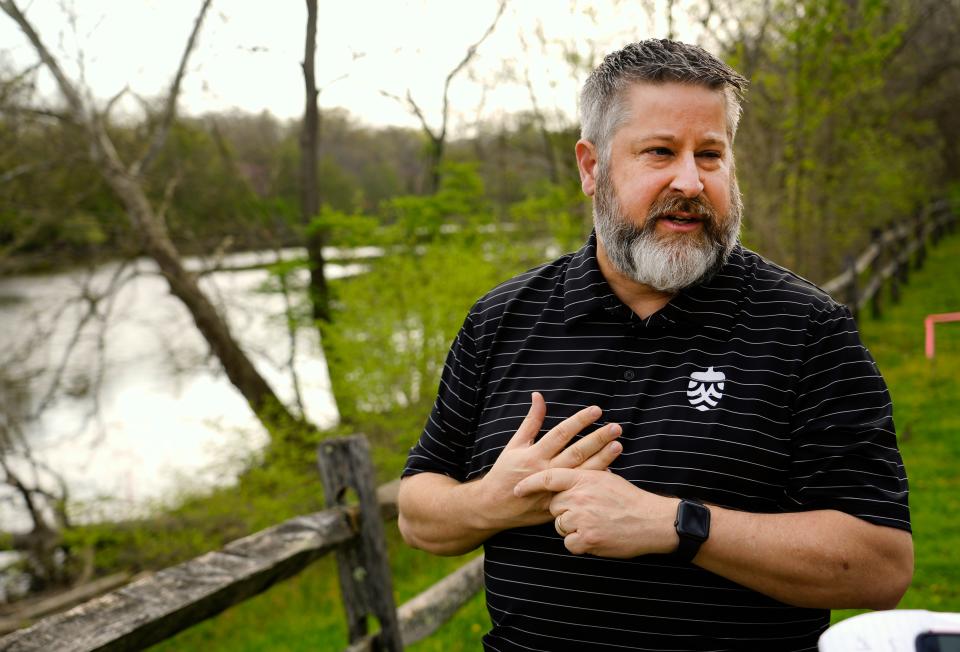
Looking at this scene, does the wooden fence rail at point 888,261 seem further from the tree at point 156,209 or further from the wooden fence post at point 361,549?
the tree at point 156,209

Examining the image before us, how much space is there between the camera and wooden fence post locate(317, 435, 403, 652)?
3025 millimetres

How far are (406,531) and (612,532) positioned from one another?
647 mm

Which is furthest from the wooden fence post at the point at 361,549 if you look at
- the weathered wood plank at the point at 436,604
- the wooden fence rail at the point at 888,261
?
the wooden fence rail at the point at 888,261

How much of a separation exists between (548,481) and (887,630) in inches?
29.6

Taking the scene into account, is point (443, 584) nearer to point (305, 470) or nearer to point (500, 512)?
point (500, 512)

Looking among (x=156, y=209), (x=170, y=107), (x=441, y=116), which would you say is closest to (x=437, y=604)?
(x=170, y=107)

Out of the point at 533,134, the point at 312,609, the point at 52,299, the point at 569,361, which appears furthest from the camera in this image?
the point at 533,134

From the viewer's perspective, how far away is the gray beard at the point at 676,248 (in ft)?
5.56

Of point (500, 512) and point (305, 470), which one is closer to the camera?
point (500, 512)

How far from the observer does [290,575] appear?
276 cm

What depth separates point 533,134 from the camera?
1416 centimetres

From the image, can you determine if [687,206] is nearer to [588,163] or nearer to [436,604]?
[588,163]

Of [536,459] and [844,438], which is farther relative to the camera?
[536,459]

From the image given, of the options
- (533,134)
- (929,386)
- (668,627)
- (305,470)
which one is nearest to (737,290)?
(668,627)
